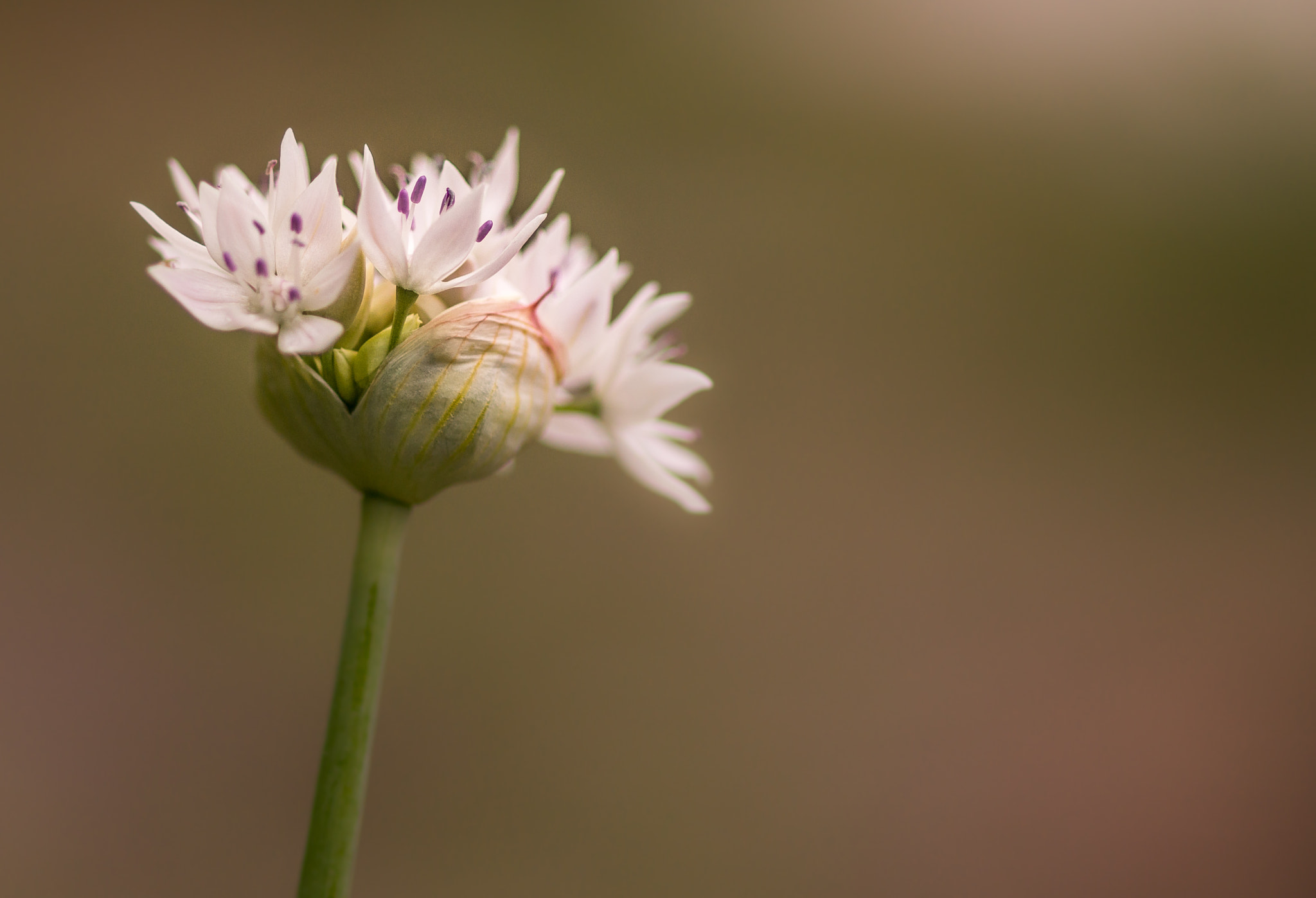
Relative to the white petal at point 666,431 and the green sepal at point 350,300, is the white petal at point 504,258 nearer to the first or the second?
the green sepal at point 350,300

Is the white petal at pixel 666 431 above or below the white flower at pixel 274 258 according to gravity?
above

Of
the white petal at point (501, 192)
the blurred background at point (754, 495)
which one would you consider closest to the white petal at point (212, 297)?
the white petal at point (501, 192)

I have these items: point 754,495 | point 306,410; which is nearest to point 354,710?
point 306,410

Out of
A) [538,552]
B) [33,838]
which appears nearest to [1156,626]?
[538,552]

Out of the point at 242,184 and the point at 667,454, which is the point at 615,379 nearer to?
the point at 667,454

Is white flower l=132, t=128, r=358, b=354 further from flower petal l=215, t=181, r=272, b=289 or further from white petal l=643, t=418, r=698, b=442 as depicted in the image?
white petal l=643, t=418, r=698, b=442

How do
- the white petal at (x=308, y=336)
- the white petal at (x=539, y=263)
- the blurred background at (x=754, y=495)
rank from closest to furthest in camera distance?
the white petal at (x=308, y=336) < the white petal at (x=539, y=263) < the blurred background at (x=754, y=495)
